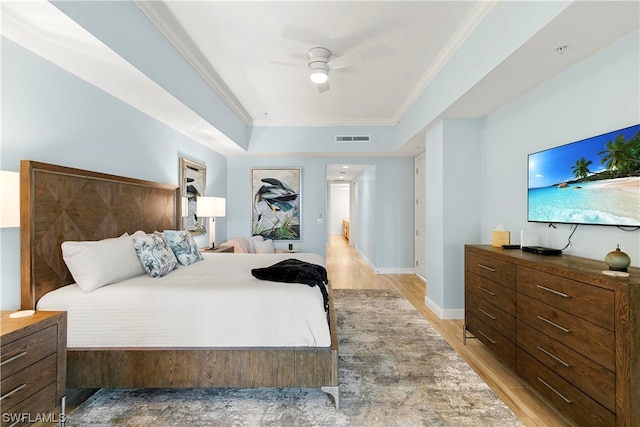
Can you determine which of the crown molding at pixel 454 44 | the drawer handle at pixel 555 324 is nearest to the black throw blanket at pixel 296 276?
the drawer handle at pixel 555 324

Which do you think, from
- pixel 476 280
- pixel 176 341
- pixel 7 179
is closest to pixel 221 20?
pixel 7 179

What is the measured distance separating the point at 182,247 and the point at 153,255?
0.52m

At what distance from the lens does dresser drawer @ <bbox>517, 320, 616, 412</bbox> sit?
145 cm

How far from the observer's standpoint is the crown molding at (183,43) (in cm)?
227

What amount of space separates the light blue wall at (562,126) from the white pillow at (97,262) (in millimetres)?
3413

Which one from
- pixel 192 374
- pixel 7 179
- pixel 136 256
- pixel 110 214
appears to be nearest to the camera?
pixel 7 179

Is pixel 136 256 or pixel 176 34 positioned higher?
pixel 176 34

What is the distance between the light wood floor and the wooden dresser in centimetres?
13

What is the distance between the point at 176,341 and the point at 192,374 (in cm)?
24

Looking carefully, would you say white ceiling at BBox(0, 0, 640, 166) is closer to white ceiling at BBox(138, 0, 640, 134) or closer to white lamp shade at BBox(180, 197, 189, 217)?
white ceiling at BBox(138, 0, 640, 134)

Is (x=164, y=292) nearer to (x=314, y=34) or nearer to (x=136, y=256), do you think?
(x=136, y=256)

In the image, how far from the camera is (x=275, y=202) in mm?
5820

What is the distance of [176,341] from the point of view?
1920 mm

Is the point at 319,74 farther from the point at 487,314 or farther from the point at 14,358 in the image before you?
the point at 14,358
